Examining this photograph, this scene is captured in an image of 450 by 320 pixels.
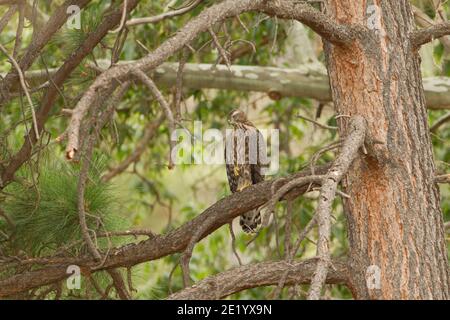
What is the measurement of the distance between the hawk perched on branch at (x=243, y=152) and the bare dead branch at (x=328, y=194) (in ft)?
7.52

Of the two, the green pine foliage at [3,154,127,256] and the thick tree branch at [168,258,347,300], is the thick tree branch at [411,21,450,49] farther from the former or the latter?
the green pine foliage at [3,154,127,256]


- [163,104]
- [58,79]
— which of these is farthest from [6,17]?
[163,104]

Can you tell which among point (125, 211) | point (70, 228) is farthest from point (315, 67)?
point (70, 228)

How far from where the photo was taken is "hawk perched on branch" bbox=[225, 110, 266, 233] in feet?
16.8

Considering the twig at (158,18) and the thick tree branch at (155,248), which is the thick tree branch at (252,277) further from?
the twig at (158,18)

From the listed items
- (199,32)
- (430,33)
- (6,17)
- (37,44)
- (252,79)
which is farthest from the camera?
(252,79)

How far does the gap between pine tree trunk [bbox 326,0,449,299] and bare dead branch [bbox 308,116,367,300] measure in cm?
14

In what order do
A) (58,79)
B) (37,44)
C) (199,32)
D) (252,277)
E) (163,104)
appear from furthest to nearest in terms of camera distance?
1. (58,79)
2. (37,44)
3. (252,277)
4. (199,32)
5. (163,104)

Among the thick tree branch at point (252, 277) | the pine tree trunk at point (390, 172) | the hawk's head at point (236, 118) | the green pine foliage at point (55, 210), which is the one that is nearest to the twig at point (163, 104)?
the thick tree branch at point (252, 277)

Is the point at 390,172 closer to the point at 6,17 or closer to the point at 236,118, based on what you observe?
the point at 6,17

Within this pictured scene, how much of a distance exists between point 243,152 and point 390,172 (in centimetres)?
246

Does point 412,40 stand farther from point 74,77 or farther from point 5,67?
point 5,67

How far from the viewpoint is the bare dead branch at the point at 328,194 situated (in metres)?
2.30

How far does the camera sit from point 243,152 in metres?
5.33
